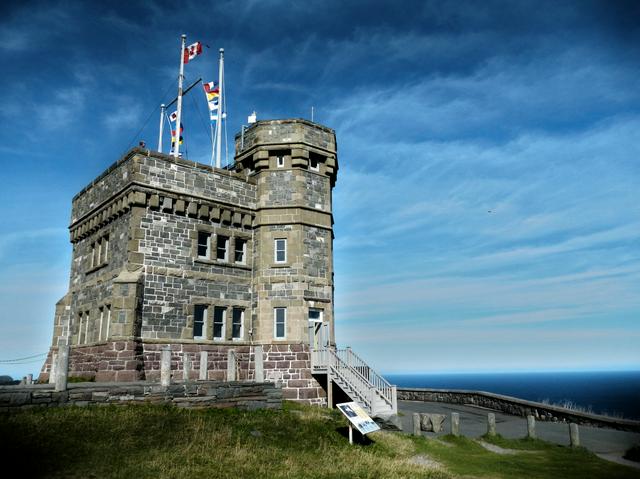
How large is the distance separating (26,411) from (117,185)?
1149 cm

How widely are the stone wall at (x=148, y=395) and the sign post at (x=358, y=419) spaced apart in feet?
11.6

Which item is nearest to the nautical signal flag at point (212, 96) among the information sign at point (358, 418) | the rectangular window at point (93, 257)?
the rectangular window at point (93, 257)

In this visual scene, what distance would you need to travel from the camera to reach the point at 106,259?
22.2 meters

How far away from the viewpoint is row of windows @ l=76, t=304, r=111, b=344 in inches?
822

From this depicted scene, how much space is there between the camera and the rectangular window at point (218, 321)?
2194 centimetres

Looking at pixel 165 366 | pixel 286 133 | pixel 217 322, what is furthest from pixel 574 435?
pixel 286 133

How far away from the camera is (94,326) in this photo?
21.6 metres

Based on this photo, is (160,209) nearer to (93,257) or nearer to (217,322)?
(93,257)

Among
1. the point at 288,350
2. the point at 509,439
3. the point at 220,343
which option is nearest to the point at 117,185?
the point at 220,343

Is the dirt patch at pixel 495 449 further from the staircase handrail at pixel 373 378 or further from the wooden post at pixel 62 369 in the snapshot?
the wooden post at pixel 62 369

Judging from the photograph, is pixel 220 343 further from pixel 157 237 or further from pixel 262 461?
pixel 262 461

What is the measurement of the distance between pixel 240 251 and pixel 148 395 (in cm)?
986

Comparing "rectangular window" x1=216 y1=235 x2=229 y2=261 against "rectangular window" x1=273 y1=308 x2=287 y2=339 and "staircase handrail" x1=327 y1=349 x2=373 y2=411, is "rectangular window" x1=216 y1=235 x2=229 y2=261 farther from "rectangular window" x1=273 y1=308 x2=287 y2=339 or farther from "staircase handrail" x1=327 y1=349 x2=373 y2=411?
"staircase handrail" x1=327 y1=349 x2=373 y2=411

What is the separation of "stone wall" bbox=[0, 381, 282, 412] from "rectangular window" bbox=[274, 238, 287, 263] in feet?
23.5
